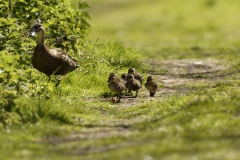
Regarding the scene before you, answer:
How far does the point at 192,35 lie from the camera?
84.8ft

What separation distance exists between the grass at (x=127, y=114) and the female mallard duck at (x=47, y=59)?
0.28 meters

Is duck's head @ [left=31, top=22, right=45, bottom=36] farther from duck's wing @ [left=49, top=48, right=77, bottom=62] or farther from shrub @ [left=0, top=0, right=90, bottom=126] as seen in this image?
duck's wing @ [left=49, top=48, right=77, bottom=62]

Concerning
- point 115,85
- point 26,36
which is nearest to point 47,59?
point 26,36

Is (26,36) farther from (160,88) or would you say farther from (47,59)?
(160,88)

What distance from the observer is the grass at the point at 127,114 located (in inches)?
283

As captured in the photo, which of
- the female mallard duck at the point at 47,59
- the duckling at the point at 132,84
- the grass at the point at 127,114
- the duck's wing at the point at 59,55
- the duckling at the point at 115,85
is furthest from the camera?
the duckling at the point at 132,84

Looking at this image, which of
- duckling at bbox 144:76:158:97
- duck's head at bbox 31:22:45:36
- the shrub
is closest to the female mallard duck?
duck's head at bbox 31:22:45:36

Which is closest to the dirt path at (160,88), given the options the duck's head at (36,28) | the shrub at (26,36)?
the shrub at (26,36)

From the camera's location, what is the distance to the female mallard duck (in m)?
10.5

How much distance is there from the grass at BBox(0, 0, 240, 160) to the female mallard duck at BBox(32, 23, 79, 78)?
0.28m

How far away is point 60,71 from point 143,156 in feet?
14.7

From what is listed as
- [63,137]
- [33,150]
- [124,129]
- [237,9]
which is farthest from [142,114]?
[237,9]

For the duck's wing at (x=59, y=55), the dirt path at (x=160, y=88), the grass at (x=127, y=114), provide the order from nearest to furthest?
the grass at (x=127, y=114) → the dirt path at (x=160, y=88) → the duck's wing at (x=59, y=55)

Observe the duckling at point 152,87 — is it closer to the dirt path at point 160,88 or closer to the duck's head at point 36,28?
the dirt path at point 160,88
